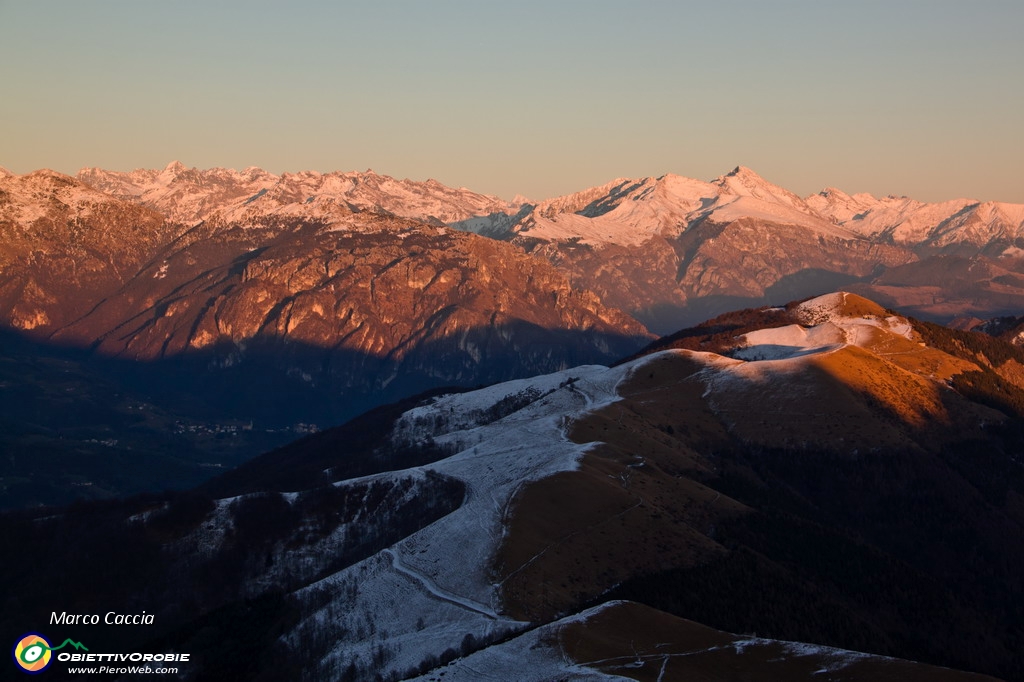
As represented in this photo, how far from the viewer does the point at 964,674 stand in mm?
138500

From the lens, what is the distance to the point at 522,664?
153 m

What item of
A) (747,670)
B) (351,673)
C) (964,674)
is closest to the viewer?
(964,674)

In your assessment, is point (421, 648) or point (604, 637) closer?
point (604, 637)

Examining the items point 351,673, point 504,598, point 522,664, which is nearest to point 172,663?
point 351,673

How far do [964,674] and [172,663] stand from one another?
Answer: 125 m

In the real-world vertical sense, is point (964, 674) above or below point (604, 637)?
below

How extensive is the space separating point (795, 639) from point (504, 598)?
4755cm

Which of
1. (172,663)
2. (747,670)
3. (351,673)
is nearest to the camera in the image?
(747,670)

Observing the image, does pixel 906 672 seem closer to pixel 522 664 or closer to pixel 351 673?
pixel 522 664

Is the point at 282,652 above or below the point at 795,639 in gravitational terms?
above

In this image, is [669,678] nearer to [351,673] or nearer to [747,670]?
[747,670]

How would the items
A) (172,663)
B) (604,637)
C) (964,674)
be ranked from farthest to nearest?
(172,663), (604,637), (964,674)

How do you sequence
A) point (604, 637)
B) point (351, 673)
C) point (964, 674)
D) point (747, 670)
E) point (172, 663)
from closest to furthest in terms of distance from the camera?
point (964, 674) < point (747, 670) < point (604, 637) < point (351, 673) < point (172, 663)

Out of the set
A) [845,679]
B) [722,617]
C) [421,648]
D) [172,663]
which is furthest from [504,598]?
[845,679]
